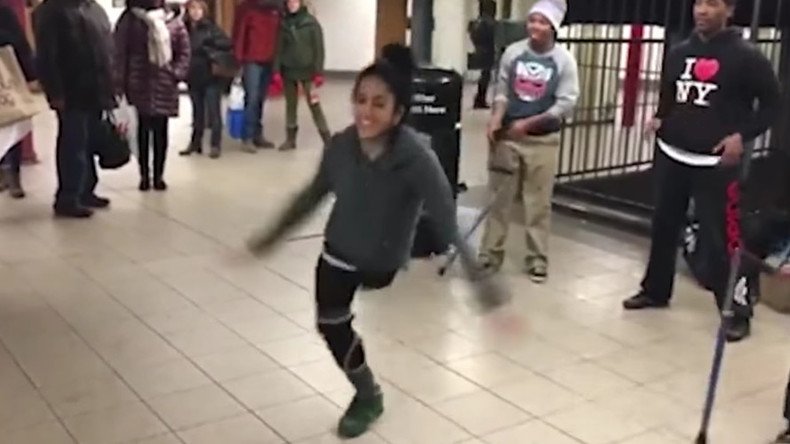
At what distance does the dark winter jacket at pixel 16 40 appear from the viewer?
6402 millimetres

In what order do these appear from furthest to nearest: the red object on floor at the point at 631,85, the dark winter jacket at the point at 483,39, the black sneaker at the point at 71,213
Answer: the dark winter jacket at the point at 483,39
the red object on floor at the point at 631,85
the black sneaker at the point at 71,213

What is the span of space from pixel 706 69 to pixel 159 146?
4.21 meters

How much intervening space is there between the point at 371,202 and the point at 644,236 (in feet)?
12.0

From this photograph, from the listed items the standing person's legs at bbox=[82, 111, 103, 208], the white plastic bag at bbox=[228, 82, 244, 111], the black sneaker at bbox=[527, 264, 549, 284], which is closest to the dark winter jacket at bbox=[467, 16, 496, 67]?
the white plastic bag at bbox=[228, 82, 244, 111]

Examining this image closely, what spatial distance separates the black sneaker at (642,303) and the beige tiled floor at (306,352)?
67 mm

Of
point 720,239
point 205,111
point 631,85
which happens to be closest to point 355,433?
point 720,239

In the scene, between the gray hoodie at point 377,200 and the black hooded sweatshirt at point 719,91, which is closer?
the gray hoodie at point 377,200

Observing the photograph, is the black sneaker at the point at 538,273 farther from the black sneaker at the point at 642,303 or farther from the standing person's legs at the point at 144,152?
the standing person's legs at the point at 144,152

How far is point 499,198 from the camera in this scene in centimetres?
536

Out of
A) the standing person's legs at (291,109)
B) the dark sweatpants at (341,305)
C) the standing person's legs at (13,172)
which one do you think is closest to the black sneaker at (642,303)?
the dark sweatpants at (341,305)

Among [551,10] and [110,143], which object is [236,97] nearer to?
[110,143]

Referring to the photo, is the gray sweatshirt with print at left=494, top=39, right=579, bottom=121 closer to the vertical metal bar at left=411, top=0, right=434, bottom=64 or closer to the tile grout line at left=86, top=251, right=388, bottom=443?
the vertical metal bar at left=411, top=0, right=434, bottom=64

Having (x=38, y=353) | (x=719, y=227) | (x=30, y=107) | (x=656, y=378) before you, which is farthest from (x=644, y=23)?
(x=38, y=353)

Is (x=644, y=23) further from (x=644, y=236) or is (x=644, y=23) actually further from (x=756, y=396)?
(x=756, y=396)
